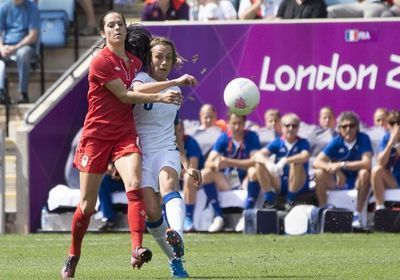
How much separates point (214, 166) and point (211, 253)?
3770mm

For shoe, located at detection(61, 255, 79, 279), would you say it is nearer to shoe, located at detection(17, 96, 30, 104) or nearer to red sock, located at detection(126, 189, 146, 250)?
red sock, located at detection(126, 189, 146, 250)

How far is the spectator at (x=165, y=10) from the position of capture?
59.7ft

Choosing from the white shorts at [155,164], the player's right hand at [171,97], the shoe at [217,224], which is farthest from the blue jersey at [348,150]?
the player's right hand at [171,97]

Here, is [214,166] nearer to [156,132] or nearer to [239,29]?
[239,29]

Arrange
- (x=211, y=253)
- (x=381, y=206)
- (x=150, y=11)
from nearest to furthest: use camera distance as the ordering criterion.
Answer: (x=211, y=253) < (x=381, y=206) < (x=150, y=11)

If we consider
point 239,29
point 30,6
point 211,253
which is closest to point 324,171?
point 239,29

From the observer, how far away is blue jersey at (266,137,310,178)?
634 inches

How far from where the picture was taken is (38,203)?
17125mm

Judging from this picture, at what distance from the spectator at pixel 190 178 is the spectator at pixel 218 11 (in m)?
2.14

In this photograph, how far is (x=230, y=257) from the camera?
12.1 metres

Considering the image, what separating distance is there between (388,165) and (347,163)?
51 centimetres

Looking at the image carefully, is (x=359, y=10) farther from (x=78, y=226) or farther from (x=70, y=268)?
(x=70, y=268)

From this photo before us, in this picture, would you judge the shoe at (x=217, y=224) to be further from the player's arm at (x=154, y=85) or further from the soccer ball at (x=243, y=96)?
the player's arm at (x=154, y=85)

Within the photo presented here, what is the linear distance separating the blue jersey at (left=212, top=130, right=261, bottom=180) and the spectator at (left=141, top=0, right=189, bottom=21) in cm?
248
